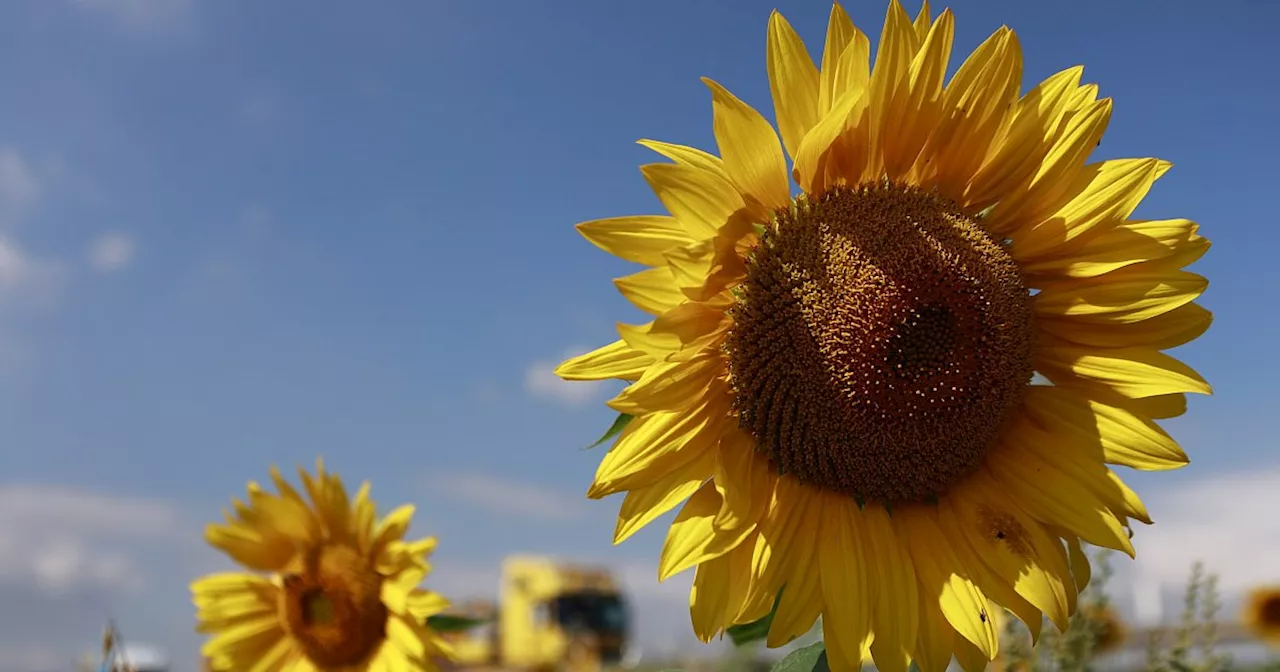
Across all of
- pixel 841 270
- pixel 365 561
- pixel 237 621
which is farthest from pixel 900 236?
pixel 237 621

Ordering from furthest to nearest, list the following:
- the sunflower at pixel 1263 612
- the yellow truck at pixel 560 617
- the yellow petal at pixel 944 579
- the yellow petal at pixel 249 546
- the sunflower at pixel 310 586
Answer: the yellow truck at pixel 560 617 < the sunflower at pixel 1263 612 < the yellow petal at pixel 249 546 < the sunflower at pixel 310 586 < the yellow petal at pixel 944 579

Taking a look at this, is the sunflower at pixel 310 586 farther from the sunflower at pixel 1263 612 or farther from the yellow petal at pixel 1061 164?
the sunflower at pixel 1263 612

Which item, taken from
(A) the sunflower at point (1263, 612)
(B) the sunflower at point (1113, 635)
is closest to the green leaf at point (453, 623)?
(B) the sunflower at point (1113, 635)

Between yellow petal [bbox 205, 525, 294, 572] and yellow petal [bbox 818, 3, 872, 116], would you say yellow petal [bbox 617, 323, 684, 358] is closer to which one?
yellow petal [bbox 818, 3, 872, 116]

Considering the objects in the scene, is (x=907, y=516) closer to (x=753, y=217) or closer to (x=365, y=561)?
(x=753, y=217)

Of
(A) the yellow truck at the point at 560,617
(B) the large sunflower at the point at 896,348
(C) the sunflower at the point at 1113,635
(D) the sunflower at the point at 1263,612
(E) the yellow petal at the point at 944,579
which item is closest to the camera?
(B) the large sunflower at the point at 896,348

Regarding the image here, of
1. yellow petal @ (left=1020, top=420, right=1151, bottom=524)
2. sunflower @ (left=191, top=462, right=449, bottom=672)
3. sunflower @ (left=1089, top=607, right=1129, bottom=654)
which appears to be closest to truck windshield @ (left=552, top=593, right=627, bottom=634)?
sunflower @ (left=1089, top=607, right=1129, bottom=654)

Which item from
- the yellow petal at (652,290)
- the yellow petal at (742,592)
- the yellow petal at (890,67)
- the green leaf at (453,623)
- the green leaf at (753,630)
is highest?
the yellow petal at (890,67)
